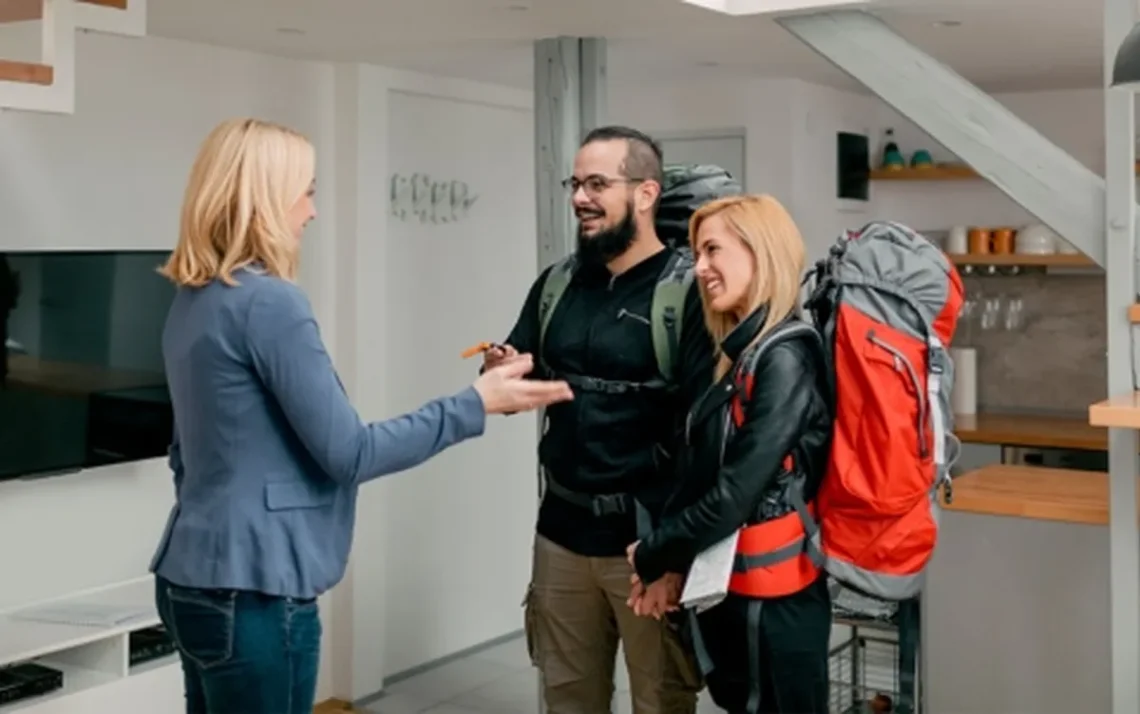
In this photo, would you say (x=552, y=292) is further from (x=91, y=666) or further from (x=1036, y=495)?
(x=91, y=666)

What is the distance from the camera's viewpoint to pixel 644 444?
2777mm

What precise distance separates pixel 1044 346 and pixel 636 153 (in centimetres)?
384

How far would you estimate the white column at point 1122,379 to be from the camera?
306 cm

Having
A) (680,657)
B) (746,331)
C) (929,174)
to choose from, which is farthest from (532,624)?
(929,174)

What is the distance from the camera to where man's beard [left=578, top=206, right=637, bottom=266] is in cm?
282

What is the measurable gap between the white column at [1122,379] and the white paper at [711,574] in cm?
107

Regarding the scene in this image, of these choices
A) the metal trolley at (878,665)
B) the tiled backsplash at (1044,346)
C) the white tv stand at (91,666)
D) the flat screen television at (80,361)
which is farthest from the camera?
the tiled backsplash at (1044,346)

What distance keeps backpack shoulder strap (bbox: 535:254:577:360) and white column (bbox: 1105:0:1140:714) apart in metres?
1.19

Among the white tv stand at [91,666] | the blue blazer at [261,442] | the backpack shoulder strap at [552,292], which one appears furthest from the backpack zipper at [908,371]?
the white tv stand at [91,666]

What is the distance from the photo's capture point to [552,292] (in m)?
2.95

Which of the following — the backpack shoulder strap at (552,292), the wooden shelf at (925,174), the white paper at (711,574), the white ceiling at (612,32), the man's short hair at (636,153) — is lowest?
the white paper at (711,574)

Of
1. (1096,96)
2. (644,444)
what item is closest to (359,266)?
(644,444)

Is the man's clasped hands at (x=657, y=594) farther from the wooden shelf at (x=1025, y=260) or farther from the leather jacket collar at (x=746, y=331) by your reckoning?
the wooden shelf at (x=1025, y=260)

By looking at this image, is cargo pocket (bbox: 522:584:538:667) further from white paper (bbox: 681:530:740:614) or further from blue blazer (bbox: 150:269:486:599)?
blue blazer (bbox: 150:269:486:599)
